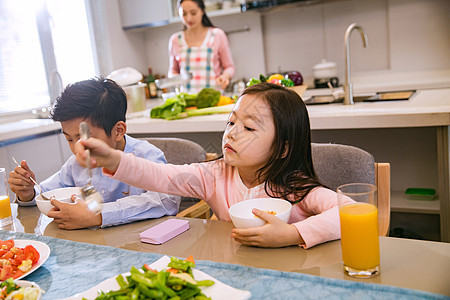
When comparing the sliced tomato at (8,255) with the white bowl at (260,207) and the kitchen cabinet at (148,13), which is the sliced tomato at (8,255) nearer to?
the white bowl at (260,207)

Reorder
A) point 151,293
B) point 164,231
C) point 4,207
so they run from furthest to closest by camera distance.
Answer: point 4,207 < point 164,231 < point 151,293

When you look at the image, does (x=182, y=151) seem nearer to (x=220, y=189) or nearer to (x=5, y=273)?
(x=220, y=189)

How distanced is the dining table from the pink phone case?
1 centimetres

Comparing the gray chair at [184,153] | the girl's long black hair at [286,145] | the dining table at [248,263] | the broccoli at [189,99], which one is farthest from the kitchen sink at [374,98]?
the dining table at [248,263]

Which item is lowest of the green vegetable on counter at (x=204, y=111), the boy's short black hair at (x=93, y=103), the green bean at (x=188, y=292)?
the green bean at (x=188, y=292)

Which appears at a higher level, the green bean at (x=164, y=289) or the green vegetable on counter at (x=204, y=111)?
the green vegetable on counter at (x=204, y=111)

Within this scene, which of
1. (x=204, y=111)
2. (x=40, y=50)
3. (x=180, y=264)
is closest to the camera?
(x=180, y=264)

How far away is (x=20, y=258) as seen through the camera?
91cm

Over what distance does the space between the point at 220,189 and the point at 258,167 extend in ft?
0.42

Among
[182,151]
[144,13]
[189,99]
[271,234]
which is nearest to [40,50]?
[144,13]

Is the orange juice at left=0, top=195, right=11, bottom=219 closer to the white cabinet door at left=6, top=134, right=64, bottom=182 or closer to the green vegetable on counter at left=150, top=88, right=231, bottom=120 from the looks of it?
the green vegetable on counter at left=150, top=88, right=231, bottom=120

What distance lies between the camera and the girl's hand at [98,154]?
76 cm

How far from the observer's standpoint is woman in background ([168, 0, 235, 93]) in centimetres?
328

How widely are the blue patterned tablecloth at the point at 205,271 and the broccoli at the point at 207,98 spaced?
4.73ft
